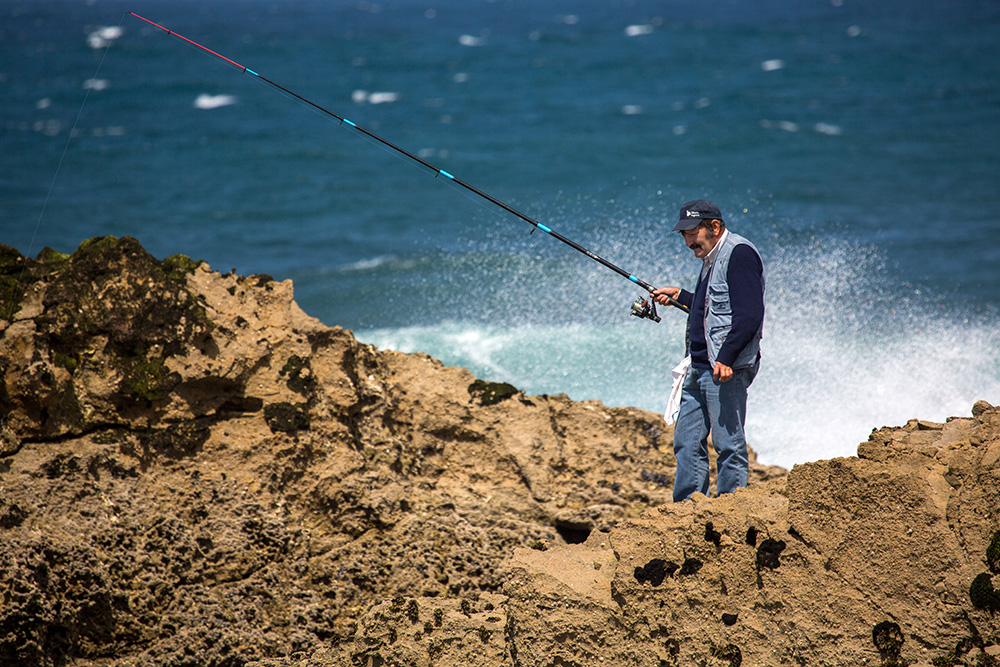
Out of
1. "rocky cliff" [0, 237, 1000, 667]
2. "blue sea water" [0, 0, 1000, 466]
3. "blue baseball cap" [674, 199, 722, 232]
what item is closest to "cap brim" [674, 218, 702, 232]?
"blue baseball cap" [674, 199, 722, 232]

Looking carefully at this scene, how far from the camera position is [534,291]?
10.3 meters

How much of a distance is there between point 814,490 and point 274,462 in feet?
8.24

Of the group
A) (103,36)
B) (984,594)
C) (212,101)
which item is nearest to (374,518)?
(984,594)

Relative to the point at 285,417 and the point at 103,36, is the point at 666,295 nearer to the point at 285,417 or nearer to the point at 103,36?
the point at 285,417

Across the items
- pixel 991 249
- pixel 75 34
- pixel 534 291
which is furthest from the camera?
pixel 75 34

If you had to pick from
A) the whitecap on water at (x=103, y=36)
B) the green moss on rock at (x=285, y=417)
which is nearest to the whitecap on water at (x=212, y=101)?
the whitecap on water at (x=103, y=36)

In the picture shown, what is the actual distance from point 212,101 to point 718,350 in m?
22.7

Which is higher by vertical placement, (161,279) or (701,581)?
(161,279)

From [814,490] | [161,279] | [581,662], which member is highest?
[161,279]

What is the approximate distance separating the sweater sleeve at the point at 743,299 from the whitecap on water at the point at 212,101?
21966 millimetres

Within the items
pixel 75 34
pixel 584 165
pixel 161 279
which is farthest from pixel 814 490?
pixel 75 34

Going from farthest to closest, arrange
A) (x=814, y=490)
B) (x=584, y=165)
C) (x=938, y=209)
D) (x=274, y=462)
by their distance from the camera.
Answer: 1. (x=584, y=165)
2. (x=938, y=209)
3. (x=274, y=462)
4. (x=814, y=490)

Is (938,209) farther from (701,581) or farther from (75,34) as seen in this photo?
(75,34)

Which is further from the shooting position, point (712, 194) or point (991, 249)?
point (712, 194)
